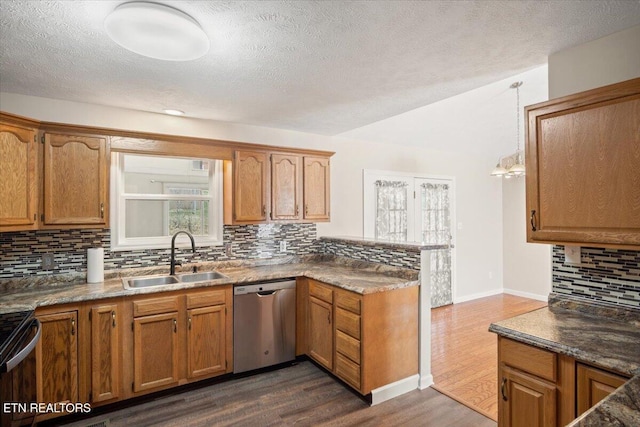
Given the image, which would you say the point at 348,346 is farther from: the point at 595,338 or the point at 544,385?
the point at 595,338

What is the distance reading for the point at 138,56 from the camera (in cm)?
196

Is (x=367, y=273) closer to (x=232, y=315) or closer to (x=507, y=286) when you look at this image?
(x=232, y=315)

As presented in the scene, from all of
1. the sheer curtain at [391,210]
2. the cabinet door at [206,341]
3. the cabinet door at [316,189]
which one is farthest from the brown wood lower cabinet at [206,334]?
the sheer curtain at [391,210]

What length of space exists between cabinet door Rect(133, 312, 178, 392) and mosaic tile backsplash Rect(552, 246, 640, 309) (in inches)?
112

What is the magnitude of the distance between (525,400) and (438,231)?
3.73 m

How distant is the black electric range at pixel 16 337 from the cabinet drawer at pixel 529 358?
8.01 ft

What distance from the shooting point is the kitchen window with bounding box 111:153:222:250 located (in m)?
3.10

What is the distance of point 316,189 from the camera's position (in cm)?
371

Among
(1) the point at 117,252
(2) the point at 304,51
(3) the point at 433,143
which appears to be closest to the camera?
(2) the point at 304,51

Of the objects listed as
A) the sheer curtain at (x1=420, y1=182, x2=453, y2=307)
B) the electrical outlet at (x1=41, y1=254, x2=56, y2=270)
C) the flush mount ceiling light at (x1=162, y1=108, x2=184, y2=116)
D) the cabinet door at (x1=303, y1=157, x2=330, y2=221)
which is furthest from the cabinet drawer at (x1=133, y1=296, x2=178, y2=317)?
the sheer curtain at (x1=420, y1=182, x2=453, y2=307)

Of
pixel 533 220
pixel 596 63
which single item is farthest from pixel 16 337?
pixel 596 63

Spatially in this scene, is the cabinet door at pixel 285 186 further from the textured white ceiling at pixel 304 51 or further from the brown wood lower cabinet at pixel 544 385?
the brown wood lower cabinet at pixel 544 385

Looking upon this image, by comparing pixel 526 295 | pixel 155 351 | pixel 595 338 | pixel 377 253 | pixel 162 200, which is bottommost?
pixel 526 295

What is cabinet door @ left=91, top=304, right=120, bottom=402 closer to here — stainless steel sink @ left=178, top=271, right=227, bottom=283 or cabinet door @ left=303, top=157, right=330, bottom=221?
stainless steel sink @ left=178, top=271, right=227, bottom=283
